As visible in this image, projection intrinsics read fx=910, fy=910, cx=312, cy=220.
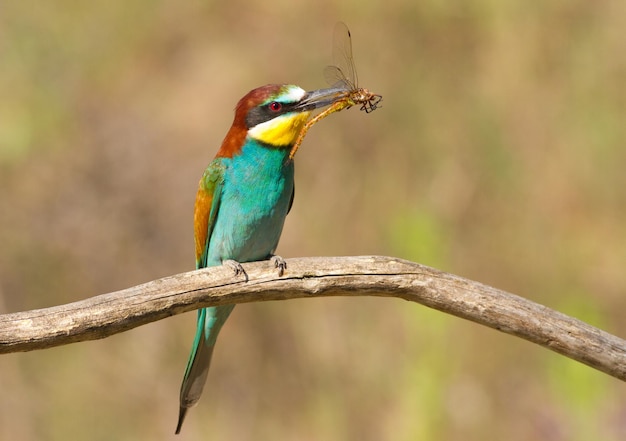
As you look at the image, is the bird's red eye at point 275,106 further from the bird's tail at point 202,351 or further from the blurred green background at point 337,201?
the blurred green background at point 337,201

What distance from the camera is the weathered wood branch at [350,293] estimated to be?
7.74ft

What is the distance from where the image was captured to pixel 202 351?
332 centimetres

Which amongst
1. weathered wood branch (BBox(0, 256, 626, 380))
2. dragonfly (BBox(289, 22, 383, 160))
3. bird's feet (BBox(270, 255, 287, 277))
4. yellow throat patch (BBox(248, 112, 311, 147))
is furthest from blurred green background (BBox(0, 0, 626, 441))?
bird's feet (BBox(270, 255, 287, 277))

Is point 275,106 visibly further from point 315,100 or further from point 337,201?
point 337,201

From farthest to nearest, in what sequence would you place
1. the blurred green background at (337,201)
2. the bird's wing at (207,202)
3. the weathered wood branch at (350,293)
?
the blurred green background at (337,201) → the bird's wing at (207,202) → the weathered wood branch at (350,293)

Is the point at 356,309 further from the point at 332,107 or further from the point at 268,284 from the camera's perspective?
the point at 268,284

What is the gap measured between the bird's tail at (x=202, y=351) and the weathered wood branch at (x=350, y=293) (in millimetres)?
706

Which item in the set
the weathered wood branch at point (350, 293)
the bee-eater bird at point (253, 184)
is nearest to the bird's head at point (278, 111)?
the bee-eater bird at point (253, 184)

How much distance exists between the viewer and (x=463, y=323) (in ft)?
14.6

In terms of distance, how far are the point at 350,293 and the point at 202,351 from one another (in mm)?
916

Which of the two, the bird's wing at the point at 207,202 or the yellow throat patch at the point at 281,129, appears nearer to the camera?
the yellow throat patch at the point at 281,129

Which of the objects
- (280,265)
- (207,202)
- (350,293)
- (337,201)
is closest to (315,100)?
(207,202)

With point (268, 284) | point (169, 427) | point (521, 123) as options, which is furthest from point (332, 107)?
point (521, 123)

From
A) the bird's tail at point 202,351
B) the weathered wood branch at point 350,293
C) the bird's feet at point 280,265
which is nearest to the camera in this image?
the weathered wood branch at point 350,293
